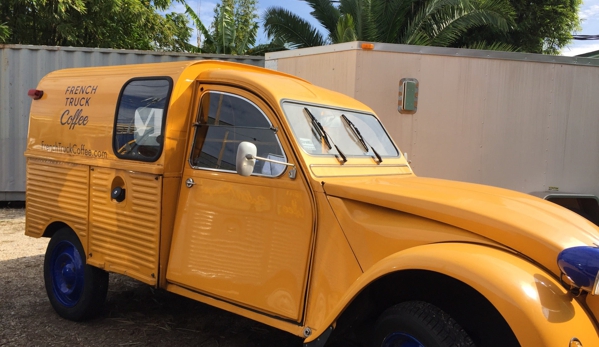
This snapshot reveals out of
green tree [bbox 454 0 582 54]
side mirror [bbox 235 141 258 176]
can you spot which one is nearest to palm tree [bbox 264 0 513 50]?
green tree [bbox 454 0 582 54]

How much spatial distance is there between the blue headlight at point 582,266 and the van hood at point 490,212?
0.37 feet

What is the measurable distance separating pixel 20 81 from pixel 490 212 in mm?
9715

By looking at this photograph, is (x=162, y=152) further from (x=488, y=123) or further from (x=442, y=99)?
(x=488, y=123)

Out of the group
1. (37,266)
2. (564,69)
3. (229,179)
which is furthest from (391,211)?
(564,69)

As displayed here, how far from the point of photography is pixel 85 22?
1692 cm

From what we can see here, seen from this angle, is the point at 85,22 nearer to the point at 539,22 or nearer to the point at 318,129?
the point at 539,22

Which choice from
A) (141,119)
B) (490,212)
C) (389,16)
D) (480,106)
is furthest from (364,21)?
(490,212)

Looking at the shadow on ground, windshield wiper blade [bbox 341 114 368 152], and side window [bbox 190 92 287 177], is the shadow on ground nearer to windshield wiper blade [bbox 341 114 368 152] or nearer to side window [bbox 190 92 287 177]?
side window [bbox 190 92 287 177]

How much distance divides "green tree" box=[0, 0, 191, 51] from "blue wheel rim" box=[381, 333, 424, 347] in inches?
625

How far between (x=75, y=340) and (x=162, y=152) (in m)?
1.69

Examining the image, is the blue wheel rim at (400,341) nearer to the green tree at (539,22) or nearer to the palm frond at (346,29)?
the palm frond at (346,29)

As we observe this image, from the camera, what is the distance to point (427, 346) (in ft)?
8.11

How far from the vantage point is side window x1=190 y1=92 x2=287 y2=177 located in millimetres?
3367

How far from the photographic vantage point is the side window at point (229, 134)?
3.37 meters
